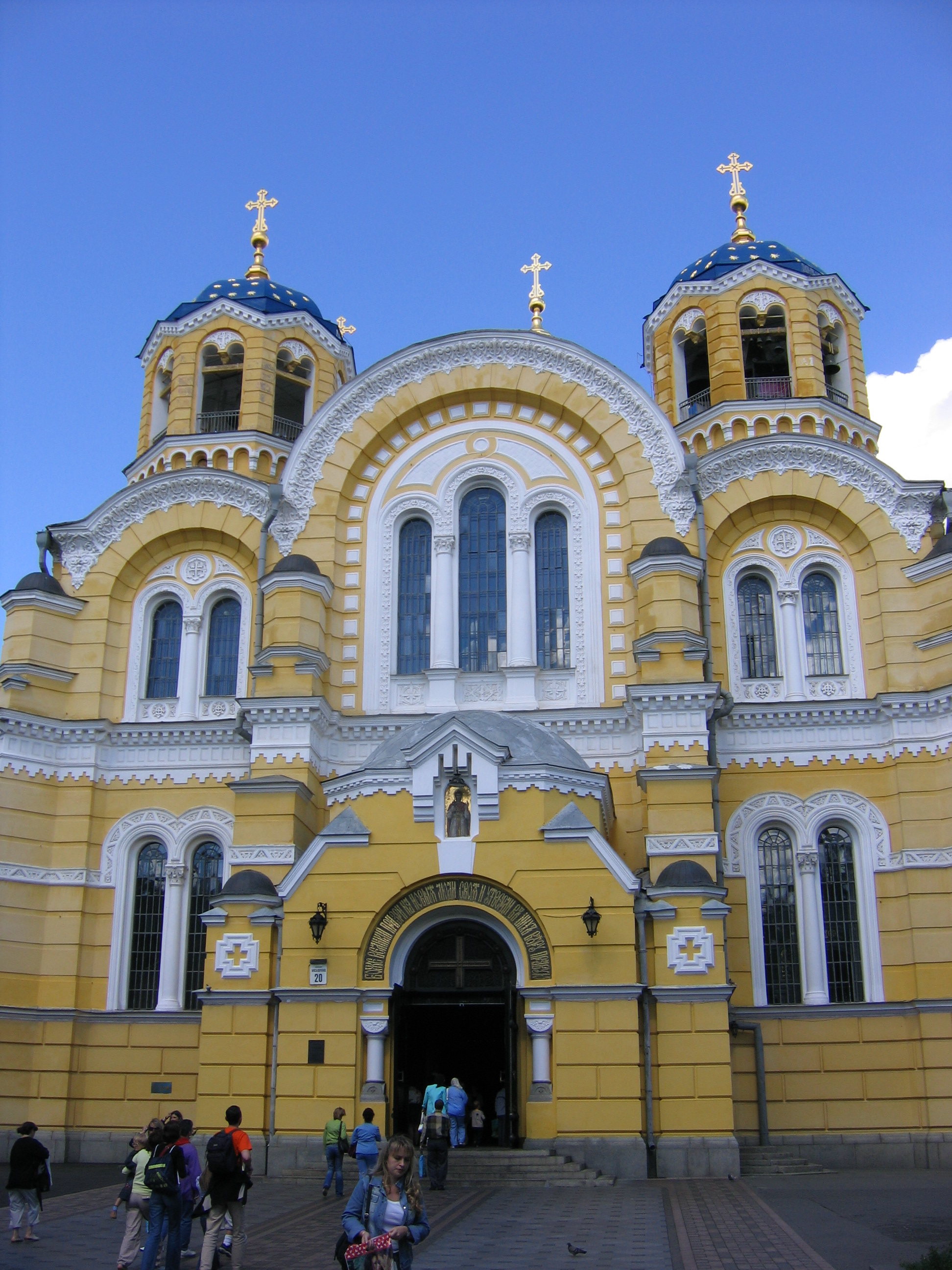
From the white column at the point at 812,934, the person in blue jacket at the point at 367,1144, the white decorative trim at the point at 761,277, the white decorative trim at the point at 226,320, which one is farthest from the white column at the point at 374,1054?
the white decorative trim at the point at 761,277

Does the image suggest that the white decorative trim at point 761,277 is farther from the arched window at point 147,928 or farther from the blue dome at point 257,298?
the arched window at point 147,928

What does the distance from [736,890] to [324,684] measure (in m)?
9.27

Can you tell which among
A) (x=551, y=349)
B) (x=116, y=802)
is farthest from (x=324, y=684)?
(x=551, y=349)

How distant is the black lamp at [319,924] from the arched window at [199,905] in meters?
5.21

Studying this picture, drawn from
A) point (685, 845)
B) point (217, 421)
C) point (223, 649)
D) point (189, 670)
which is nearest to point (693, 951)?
point (685, 845)

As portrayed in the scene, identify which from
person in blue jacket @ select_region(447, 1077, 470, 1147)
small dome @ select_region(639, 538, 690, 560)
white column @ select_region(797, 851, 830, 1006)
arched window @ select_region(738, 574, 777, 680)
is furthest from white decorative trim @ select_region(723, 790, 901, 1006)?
person in blue jacket @ select_region(447, 1077, 470, 1147)

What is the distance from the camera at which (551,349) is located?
91.3 ft

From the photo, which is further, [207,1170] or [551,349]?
[551,349]

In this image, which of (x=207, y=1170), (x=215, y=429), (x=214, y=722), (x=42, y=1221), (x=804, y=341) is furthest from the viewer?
(x=215, y=429)

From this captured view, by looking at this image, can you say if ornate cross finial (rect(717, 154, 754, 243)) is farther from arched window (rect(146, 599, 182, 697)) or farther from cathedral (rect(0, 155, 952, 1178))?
arched window (rect(146, 599, 182, 697))

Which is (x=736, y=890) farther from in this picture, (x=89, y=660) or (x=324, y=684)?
(x=89, y=660)

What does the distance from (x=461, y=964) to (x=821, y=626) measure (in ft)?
36.0

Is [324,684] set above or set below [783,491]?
below

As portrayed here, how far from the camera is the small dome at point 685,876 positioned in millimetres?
21328
